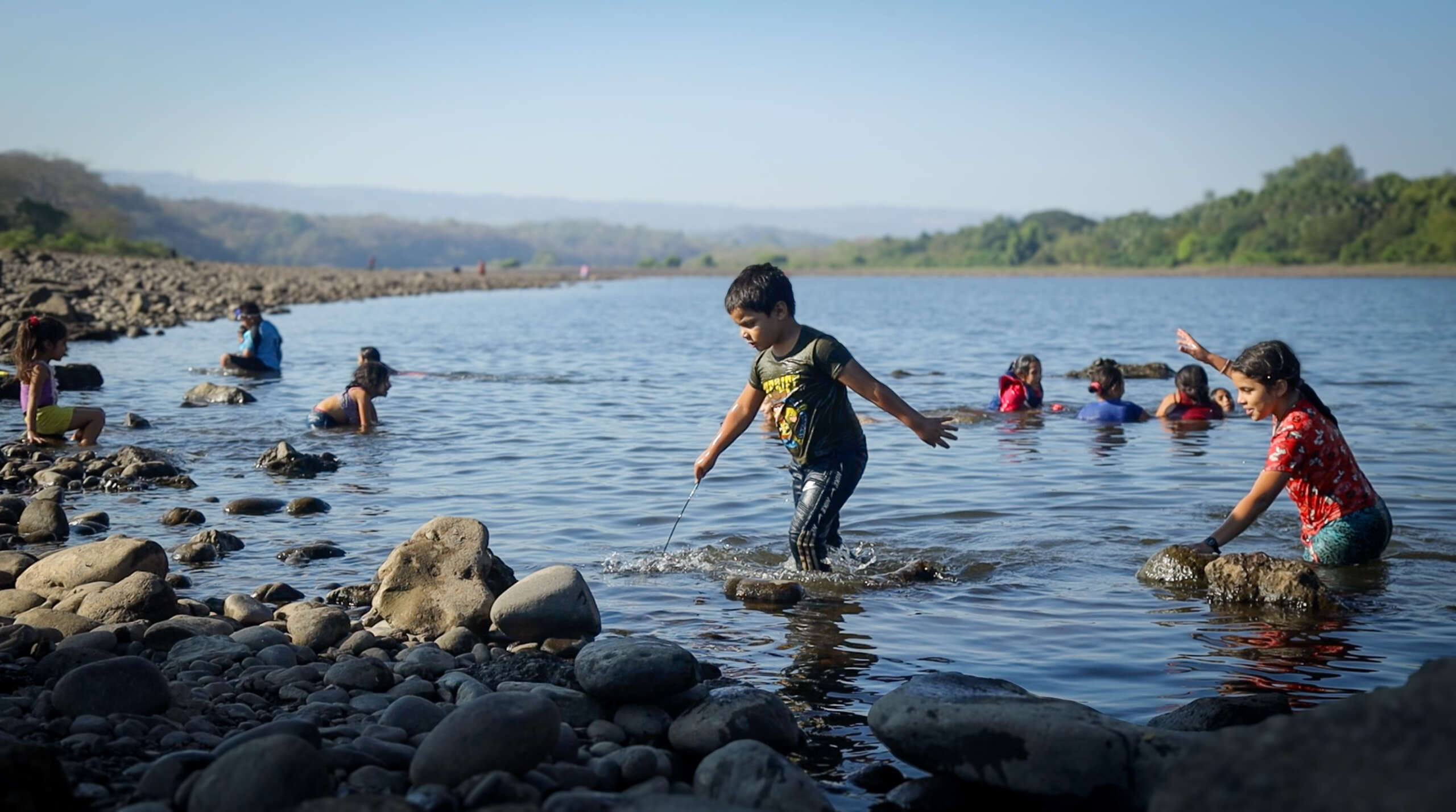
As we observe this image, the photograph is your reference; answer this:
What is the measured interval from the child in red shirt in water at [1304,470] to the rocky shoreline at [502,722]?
0.47 metres

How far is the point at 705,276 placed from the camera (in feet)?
443

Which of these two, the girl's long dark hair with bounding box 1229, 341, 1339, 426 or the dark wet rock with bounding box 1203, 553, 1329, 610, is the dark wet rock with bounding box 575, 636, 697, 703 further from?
the girl's long dark hair with bounding box 1229, 341, 1339, 426

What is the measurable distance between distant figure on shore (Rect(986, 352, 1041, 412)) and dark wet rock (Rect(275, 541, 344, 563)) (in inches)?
381

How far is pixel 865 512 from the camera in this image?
9.88 meters

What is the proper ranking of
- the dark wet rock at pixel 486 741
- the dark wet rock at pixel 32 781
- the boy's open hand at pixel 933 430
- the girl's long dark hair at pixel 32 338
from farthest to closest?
the girl's long dark hair at pixel 32 338
the boy's open hand at pixel 933 430
the dark wet rock at pixel 486 741
the dark wet rock at pixel 32 781

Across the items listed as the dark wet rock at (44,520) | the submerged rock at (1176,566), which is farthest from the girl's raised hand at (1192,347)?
the dark wet rock at (44,520)

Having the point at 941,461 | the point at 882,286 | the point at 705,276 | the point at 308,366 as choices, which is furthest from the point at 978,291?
the point at 941,461

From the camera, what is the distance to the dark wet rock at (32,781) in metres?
3.32

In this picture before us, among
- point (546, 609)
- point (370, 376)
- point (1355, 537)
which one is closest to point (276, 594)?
point (546, 609)

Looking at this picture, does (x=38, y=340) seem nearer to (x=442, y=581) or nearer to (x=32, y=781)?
(x=442, y=581)

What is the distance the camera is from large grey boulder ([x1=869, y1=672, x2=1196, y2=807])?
4059mm

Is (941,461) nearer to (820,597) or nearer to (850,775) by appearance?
(820,597)

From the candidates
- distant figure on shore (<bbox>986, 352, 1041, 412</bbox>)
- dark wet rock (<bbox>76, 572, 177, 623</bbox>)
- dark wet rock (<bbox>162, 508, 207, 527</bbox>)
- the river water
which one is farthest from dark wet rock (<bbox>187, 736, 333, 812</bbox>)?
distant figure on shore (<bbox>986, 352, 1041, 412</bbox>)

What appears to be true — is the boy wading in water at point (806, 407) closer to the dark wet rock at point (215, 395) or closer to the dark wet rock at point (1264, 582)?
the dark wet rock at point (1264, 582)
